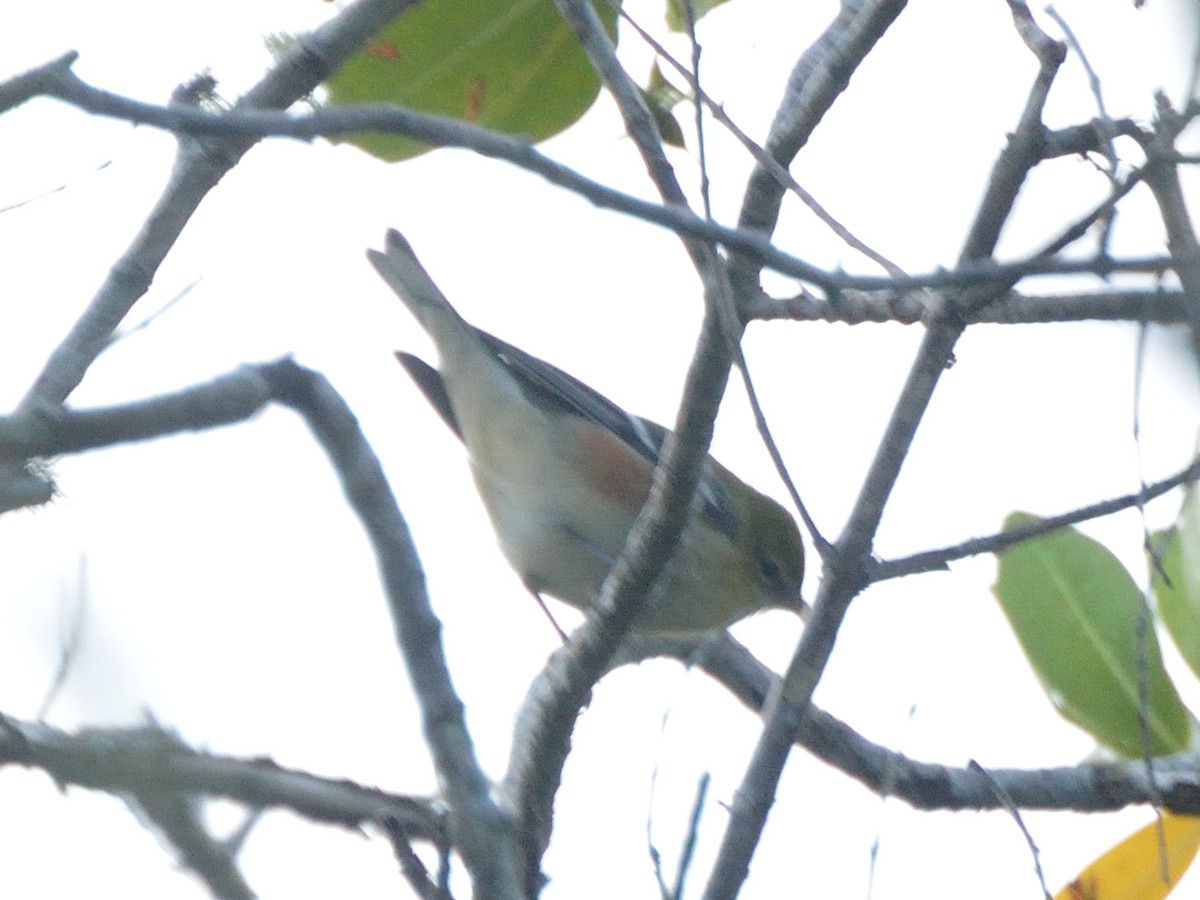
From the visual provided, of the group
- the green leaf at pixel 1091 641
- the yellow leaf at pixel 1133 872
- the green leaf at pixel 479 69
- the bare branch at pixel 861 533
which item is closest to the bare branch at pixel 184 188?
the green leaf at pixel 479 69

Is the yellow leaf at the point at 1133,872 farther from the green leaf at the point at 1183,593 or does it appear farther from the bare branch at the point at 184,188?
the bare branch at the point at 184,188

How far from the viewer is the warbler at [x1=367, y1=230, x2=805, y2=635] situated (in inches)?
215

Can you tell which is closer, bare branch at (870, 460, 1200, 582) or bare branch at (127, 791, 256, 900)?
bare branch at (127, 791, 256, 900)

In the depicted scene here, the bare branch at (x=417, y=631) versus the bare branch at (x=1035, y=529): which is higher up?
the bare branch at (x=1035, y=529)

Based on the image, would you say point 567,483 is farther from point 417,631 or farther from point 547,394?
point 417,631

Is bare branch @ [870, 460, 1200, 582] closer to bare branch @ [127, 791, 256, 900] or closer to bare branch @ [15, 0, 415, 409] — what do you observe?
bare branch @ [127, 791, 256, 900]

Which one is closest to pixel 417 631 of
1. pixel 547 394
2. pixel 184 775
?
pixel 184 775

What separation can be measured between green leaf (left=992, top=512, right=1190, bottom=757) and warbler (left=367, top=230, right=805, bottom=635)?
1.40 metres

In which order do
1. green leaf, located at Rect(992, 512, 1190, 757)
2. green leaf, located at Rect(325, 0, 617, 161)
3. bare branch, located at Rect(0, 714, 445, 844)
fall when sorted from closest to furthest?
bare branch, located at Rect(0, 714, 445, 844)
green leaf, located at Rect(992, 512, 1190, 757)
green leaf, located at Rect(325, 0, 617, 161)

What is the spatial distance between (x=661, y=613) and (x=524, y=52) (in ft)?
6.60

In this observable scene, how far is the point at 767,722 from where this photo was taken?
2943 mm

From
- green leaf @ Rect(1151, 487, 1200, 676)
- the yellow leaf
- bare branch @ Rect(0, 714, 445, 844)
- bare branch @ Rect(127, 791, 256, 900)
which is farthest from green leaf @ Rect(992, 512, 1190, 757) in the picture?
bare branch @ Rect(127, 791, 256, 900)

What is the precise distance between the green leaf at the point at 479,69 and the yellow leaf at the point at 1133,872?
259cm

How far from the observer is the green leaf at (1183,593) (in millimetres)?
3865
